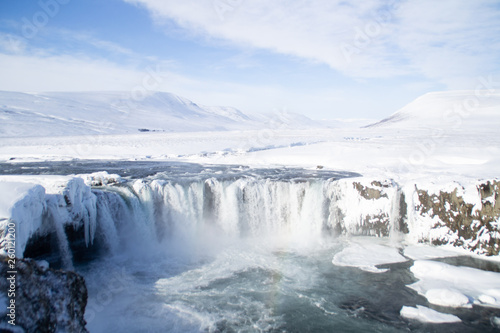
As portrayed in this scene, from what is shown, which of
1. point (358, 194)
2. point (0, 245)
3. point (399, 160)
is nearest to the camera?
point (0, 245)

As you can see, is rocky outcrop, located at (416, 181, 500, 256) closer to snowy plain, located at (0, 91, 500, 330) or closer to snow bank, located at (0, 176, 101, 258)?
snowy plain, located at (0, 91, 500, 330)

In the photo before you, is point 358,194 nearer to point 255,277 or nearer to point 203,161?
point 255,277

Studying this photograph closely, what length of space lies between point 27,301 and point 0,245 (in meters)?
2.58

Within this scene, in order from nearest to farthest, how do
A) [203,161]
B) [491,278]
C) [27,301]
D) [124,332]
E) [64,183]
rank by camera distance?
1. [27,301]
2. [124,332]
3. [491,278]
4. [64,183]
5. [203,161]

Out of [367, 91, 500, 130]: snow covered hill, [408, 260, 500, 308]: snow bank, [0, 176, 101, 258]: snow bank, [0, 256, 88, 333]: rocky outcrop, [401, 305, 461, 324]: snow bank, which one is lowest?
A: [401, 305, 461, 324]: snow bank

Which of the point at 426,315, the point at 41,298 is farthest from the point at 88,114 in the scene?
the point at 426,315

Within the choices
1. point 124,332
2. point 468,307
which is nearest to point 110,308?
point 124,332

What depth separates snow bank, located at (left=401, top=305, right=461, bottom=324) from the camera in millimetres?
8484

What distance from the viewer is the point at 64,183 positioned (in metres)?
11.3

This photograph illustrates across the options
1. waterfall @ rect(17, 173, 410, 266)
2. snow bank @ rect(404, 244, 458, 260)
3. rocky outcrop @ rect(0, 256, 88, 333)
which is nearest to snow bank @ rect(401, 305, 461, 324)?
snow bank @ rect(404, 244, 458, 260)

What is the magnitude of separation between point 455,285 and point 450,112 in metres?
69.7

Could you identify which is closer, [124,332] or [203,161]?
[124,332]

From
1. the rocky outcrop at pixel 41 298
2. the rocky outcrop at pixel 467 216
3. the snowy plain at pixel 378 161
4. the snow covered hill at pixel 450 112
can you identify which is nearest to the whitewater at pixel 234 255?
the snowy plain at pixel 378 161

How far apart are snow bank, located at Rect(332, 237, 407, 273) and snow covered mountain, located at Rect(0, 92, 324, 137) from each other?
55.1 metres
